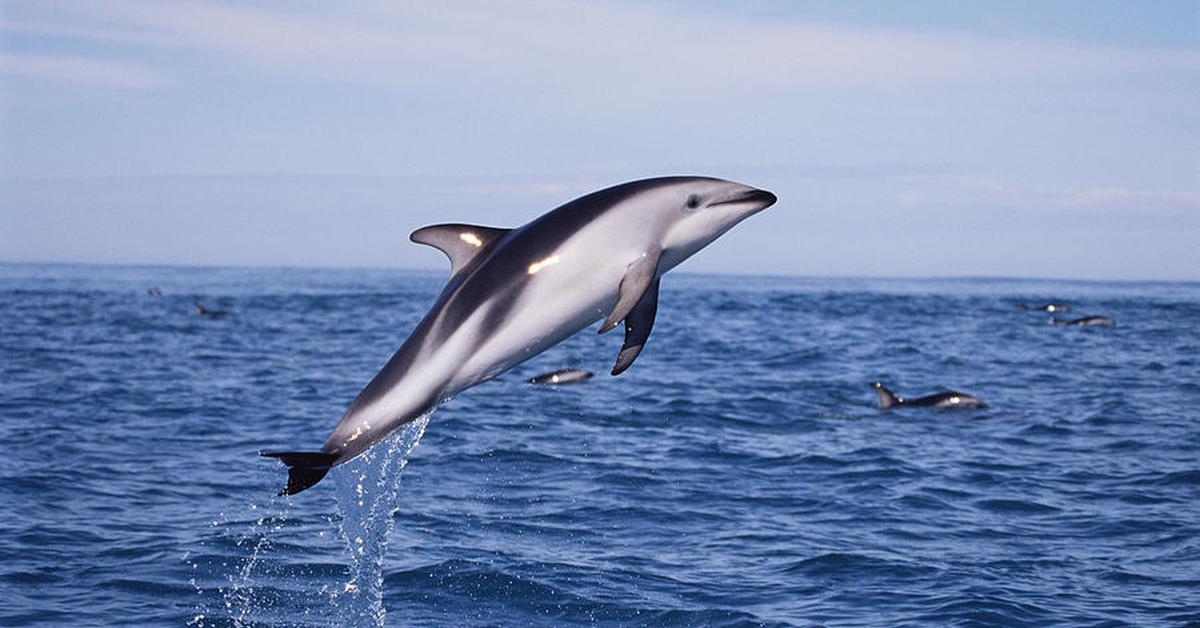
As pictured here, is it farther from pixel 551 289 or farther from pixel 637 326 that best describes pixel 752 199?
pixel 551 289

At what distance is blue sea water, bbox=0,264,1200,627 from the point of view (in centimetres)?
1008

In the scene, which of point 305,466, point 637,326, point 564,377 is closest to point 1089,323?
point 564,377

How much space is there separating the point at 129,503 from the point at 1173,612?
9.53 meters

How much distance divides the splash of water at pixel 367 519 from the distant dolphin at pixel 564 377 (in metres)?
10.5

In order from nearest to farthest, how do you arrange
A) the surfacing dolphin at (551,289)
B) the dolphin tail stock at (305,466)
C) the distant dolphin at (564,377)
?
the dolphin tail stock at (305,466) → the surfacing dolphin at (551,289) → the distant dolphin at (564,377)

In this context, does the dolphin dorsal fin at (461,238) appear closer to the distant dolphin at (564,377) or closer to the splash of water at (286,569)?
the splash of water at (286,569)

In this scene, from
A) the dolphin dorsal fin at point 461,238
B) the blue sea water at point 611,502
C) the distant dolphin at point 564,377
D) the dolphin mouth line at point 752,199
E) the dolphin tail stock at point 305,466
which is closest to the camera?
the dolphin tail stock at point 305,466

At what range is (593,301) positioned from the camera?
569 centimetres

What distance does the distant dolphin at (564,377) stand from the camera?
24125 millimetres

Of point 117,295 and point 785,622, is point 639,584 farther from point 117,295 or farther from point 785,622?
point 117,295

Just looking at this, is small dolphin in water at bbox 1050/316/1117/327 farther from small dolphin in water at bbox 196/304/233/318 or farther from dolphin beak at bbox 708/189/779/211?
dolphin beak at bbox 708/189/779/211

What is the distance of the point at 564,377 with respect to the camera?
953 inches

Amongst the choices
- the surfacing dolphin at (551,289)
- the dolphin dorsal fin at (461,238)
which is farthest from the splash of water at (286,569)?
the surfacing dolphin at (551,289)

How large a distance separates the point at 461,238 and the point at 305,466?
1.32 m
